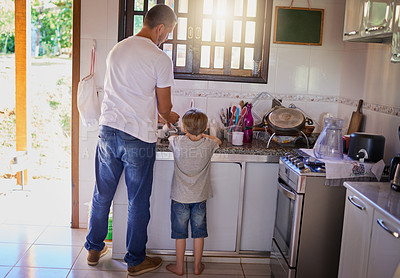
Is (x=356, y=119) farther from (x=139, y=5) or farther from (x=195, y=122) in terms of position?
(x=139, y=5)

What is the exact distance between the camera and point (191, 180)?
2.71 meters

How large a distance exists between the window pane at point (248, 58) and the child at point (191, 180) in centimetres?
91

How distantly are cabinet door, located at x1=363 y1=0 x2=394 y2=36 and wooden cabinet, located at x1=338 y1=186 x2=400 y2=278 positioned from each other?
826 mm

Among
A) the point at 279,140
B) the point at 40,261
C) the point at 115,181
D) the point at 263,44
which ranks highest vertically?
the point at 263,44

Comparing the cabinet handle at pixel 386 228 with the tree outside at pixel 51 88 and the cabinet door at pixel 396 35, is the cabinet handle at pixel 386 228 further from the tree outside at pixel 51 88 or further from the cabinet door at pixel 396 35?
the tree outside at pixel 51 88

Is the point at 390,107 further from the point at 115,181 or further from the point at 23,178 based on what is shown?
the point at 23,178

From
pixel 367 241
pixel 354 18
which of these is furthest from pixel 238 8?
pixel 367 241

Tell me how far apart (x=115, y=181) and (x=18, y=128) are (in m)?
1.89

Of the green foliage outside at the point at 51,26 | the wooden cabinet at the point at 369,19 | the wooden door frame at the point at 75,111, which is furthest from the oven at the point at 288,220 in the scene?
the green foliage outside at the point at 51,26

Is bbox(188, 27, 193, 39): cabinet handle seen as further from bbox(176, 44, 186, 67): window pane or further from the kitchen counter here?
the kitchen counter

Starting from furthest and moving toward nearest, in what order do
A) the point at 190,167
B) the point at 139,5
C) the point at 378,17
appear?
the point at 139,5, the point at 190,167, the point at 378,17

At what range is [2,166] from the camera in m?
4.50

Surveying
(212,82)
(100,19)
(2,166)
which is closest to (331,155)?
(212,82)

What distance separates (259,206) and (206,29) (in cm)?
137
